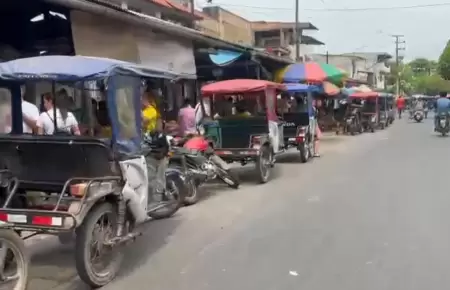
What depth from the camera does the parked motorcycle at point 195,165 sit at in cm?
1020

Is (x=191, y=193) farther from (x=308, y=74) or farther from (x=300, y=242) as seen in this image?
(x=308, y=74)

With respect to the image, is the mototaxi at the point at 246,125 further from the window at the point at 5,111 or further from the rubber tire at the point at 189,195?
the window at the point at 5,111

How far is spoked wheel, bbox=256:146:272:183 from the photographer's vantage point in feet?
41.9

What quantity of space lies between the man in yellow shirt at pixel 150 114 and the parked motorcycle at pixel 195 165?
853 mm

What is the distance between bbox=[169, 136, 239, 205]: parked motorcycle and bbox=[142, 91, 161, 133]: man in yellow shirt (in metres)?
0.85

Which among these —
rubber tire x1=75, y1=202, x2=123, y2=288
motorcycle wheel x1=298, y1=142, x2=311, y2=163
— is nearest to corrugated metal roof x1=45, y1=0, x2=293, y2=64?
motorcycle wheel x1=298, y1=142, x2=311, y2=163

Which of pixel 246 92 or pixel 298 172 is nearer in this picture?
pixel 246 92

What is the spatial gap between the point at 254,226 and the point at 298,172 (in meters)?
6.45

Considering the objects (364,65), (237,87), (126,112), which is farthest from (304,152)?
(364,65)

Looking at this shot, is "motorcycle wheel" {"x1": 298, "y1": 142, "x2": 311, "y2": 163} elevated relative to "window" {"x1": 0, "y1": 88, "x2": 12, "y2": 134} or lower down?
lower down

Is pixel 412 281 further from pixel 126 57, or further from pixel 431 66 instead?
pixel 431 66

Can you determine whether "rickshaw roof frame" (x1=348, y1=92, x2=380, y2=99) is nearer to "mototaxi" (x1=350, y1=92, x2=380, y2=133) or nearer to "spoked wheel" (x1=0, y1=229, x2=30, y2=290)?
"mototaxi" (x1=350, y1=92, x2=380, y2=133)

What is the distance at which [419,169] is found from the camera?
14500mm

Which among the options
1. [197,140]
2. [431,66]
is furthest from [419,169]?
[431,66]
